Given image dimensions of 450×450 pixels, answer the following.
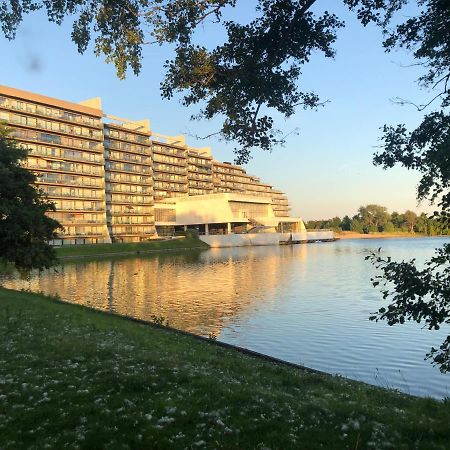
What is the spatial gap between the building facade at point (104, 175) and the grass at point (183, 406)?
389 ft

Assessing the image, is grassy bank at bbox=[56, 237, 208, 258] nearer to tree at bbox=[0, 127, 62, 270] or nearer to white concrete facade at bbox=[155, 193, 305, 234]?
white concrete facade at bbox=[155, 193, 305, 234]

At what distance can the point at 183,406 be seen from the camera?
8.84 meters

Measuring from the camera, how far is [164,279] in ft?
178

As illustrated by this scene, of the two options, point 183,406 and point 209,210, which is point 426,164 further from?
point 209,210

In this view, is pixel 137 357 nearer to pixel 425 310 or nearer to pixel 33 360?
pixel 33 360

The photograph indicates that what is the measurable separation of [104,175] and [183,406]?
15214 cm

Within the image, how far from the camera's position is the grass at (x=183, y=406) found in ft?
24.0

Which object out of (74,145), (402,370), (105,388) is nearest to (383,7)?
(105,388)

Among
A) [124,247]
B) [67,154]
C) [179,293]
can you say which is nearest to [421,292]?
[179,293]

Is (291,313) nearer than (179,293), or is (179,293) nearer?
(291,313)

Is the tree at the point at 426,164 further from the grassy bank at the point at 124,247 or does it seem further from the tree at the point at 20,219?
the grassy bank at the point at 124,247

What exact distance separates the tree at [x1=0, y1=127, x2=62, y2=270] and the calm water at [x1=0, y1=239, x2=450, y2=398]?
801 centimetres

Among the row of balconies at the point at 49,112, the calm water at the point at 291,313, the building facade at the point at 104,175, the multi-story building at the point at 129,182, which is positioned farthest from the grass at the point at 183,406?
the multi-story building at the point at 129,182

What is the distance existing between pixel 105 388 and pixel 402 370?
12.3m
